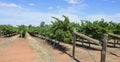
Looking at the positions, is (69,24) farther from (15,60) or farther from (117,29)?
(15,60)

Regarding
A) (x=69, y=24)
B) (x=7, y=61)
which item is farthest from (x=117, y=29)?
(x=7, y=61)

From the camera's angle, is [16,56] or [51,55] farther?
[51,55]

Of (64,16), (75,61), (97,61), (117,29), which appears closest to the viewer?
(97,61)

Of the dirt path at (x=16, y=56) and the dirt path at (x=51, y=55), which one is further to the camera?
the dirt path at (x=16, y=56)

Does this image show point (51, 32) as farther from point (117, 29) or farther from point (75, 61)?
point (75, 61)

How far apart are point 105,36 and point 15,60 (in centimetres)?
572

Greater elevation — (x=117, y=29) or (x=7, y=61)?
(x=117, y=29)

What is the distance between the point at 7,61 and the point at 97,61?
4.64 m

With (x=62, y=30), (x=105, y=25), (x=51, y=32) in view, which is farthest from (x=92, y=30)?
(x=51, y=32)

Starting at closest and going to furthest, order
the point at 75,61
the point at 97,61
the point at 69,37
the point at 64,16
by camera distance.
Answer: the point at 97,61
the point at 75,61
the point at 69,37
the point at 64,16

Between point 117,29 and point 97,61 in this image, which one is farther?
point 117,29

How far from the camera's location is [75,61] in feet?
38.7

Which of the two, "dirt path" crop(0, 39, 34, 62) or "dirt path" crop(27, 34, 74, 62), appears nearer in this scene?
"dirt path" crop(27, 34, 74, 62)

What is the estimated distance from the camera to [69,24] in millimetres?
18453
